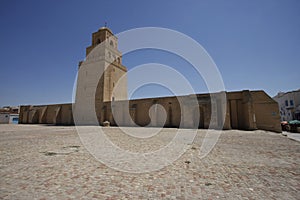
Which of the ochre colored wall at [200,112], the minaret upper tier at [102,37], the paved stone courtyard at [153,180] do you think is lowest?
the paved stone courtyard at [153,180]

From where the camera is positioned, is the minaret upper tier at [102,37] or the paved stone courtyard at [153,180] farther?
the minaret upper tier at [102,37]

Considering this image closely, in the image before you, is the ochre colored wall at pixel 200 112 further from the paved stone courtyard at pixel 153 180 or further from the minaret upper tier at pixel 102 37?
the paved stone courtyard at pixel 153 180

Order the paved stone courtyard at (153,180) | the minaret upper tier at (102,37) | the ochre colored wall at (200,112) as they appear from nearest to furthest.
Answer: the paved stone courtyard at (153,180) < the ochre colored wall at (200,112) < the minaret upper tier at (102,37)

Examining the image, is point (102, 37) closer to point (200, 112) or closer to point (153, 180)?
point (200, 112)

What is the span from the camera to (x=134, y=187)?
3.14 metres

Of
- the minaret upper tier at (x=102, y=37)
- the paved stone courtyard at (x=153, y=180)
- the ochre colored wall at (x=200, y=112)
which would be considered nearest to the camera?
the paved stone courtyard at (x=153, y=180)

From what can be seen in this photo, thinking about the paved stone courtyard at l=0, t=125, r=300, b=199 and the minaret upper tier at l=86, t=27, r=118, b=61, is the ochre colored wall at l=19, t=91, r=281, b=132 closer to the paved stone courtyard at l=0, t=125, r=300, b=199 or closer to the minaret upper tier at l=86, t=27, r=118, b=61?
the minaret upper tier at l=86, t=27, r=118, b=61

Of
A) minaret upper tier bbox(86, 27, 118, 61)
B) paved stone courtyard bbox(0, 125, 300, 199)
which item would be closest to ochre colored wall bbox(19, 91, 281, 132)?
minaret upper tier bbox(86, 27, 118, 61)

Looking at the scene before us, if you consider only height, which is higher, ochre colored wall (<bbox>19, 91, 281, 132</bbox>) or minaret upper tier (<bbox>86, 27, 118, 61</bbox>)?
minaret upper tier (<bbox>86, 27, 118, 61</bbox>)

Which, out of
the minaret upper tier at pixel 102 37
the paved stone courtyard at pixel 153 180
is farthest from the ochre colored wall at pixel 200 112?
the paved stone courtyard at pixel 153 180

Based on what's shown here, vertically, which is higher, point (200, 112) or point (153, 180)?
point (200, 112)

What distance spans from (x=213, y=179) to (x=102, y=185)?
252cm

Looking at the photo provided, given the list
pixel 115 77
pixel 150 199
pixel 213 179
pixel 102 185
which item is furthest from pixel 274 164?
pixel 115 77

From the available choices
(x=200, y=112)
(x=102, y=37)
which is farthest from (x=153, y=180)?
(x=102, y=37)
